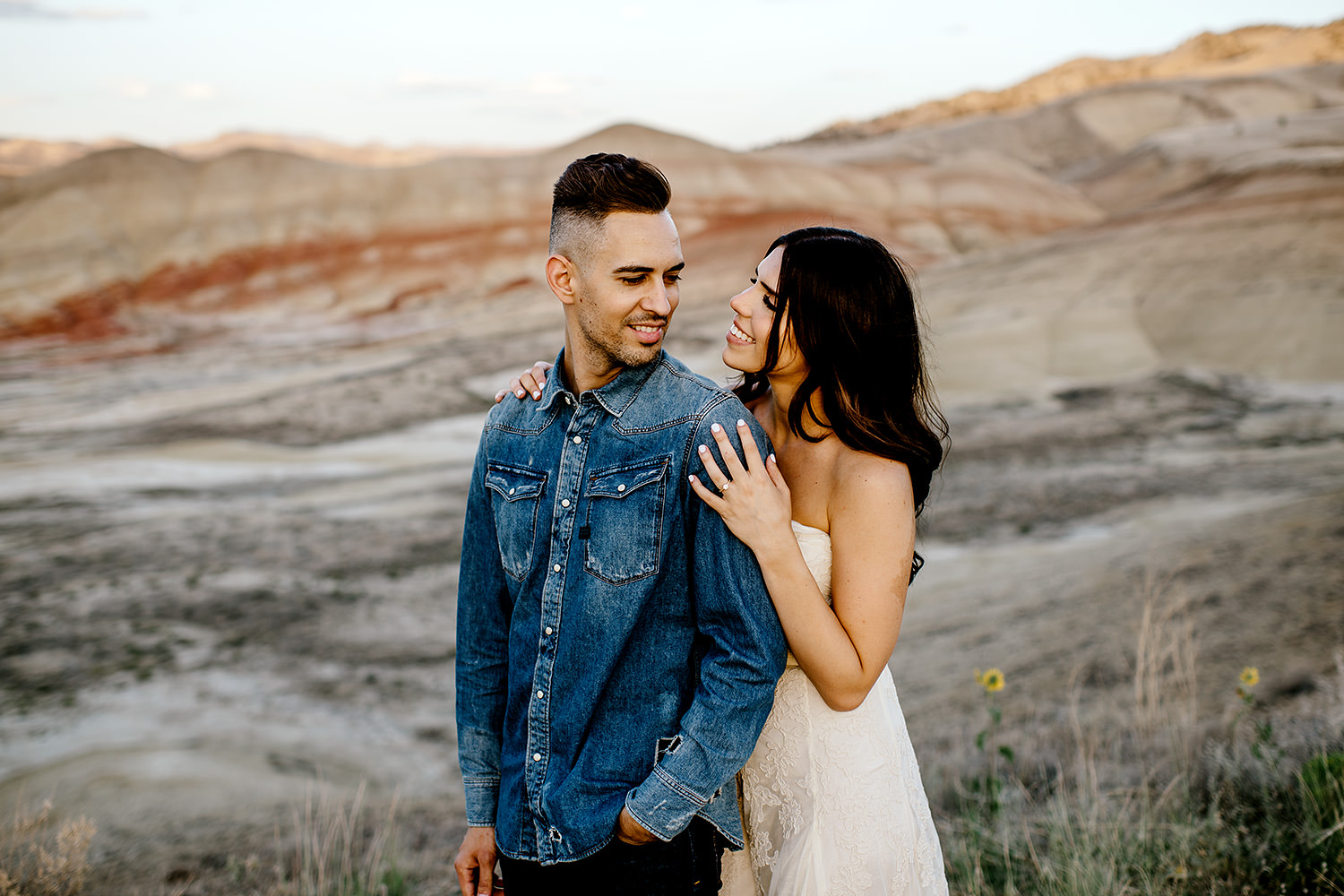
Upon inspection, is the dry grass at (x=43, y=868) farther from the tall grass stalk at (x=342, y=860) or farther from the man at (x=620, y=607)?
the man at (x=620, y=607)

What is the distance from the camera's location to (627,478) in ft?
6.36

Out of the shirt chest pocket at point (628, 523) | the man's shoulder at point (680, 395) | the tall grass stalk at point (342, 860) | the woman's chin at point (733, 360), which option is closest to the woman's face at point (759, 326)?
the woman's chin at point (733, 360)

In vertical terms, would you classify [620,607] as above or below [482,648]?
above

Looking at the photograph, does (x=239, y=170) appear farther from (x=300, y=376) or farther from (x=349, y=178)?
(x=300, y=376)

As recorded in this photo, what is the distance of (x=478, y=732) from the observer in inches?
85.0

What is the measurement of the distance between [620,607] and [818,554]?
490mm

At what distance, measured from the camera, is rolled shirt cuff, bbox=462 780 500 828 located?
2.12 m

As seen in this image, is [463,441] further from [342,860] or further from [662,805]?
[662,805]

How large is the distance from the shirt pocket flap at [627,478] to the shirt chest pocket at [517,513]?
0.50 feet

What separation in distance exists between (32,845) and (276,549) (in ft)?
24.3

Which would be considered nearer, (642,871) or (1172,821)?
(642,871)

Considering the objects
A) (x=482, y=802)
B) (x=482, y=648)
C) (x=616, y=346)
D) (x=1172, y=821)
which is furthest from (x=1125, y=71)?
(x=482, y=802)

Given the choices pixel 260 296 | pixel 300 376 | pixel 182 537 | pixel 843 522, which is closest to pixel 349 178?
pixel 260 296

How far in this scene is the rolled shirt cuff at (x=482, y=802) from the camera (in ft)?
6.95
